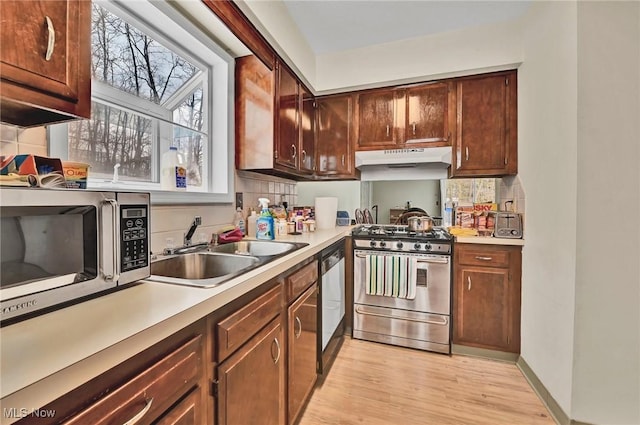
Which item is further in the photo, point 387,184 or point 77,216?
point 387,184

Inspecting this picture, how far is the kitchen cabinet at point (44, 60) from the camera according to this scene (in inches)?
25.4

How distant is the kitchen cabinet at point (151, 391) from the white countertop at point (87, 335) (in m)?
0.04

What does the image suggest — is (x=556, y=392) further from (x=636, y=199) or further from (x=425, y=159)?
(x=425, y=159)

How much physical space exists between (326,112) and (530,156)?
179 centimetres

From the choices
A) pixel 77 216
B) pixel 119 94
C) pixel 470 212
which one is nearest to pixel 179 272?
pixel 77 216

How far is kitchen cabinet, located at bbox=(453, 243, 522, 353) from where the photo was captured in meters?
2.10

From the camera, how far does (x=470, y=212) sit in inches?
97.8

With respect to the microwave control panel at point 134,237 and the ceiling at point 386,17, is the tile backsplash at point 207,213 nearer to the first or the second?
the microwave control panel at point 134,237

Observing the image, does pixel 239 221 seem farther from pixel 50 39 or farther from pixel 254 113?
pixel 50 39

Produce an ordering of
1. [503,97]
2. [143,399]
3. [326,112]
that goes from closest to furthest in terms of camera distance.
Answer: [143,399], [503,97], [326,112]

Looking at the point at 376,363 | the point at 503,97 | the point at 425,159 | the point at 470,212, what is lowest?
the point at 376,363

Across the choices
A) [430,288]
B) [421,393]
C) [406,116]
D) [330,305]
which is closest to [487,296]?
[430,288]

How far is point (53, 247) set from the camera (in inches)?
26.8

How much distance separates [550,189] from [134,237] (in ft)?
7.02
